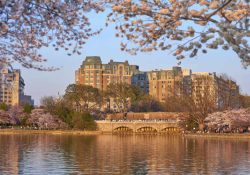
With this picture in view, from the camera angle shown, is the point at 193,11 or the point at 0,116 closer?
the point at 193,11

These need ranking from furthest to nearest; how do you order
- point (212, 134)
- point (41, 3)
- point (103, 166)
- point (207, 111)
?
point (207, 111), point (212, 134), point (103, 166), point (41, 3)

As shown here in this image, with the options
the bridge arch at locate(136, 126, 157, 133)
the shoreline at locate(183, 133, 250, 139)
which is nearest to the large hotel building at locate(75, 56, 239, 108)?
the bridge arch at locate(136, 126, 157, 133)

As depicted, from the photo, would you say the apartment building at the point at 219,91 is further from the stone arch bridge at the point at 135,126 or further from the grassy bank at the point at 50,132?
the grassy bank at the point at 50,132

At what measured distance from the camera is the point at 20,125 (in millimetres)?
89000

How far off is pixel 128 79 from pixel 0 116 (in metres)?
54.8

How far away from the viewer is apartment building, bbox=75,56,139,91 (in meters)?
131

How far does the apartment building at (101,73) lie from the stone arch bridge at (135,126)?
149 feet

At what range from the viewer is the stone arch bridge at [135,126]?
81.8m

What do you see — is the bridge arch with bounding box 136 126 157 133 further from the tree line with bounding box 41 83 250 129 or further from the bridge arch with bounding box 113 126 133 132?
the tree line with bounding box 41 83 250 129

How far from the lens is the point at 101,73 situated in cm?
13300

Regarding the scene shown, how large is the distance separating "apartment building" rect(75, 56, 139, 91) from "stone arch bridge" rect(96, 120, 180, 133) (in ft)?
149

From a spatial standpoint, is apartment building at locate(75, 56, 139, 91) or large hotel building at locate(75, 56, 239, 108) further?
apartment building at locate(75, 56, 139, 91)

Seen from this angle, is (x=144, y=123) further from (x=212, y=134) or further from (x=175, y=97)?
(x=212, y=134)

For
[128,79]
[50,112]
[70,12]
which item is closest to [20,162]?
[70,12]
